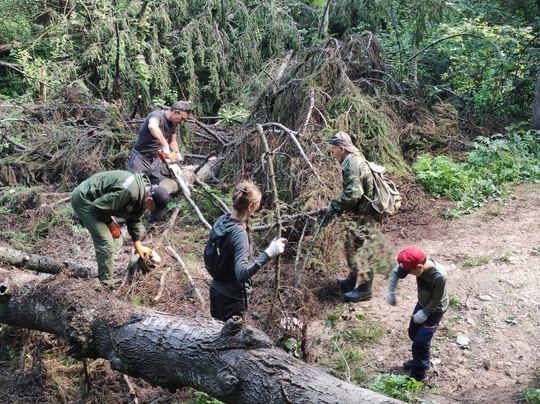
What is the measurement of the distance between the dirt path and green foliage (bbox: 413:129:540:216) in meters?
0.33

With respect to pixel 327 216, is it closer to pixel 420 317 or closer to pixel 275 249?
pixel 420 317

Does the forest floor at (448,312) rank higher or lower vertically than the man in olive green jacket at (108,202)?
lower

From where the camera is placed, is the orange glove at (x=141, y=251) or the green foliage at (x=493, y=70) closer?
the orange glove at (x=141, y=251)

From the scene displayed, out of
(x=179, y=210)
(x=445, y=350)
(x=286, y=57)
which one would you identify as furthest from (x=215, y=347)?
(x=286, y=57)

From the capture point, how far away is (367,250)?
5.34 meters

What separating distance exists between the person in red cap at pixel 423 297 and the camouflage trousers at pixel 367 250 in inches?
23.4

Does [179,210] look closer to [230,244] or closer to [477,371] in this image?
[230,244]

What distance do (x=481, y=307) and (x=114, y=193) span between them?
358 centimetres

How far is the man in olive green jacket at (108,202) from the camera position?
4.87 m

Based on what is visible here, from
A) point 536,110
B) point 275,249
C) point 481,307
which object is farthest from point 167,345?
point 536,110

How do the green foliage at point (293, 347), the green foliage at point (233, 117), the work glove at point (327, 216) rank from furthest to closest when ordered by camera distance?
the green foliage at point (233, 117)
the work glove at point (327, 216)
the green foliage at point (293, 347)

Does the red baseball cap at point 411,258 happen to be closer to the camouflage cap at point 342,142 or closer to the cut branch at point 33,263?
the camouflage cap at point 342,142

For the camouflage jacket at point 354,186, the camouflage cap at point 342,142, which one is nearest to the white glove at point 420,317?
the camouflage jacket at point 354,186

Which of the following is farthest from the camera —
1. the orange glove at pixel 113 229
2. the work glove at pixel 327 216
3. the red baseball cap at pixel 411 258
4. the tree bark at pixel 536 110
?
the tree bark at pixel 536 110
